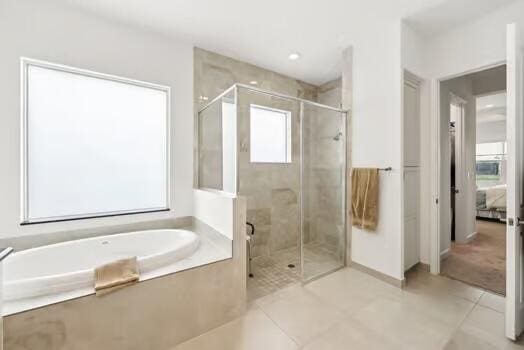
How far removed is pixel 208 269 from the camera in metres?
1.67

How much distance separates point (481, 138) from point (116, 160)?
29.5 feet

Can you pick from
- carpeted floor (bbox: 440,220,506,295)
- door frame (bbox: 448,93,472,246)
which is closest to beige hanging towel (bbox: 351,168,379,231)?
carpeted floor (bbox: 440,220,506,295)

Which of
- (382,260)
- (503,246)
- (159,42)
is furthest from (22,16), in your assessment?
(503,246)

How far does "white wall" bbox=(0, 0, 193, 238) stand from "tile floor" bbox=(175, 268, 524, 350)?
1.40 metres

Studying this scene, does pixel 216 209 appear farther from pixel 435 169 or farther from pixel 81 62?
pixel 435 169

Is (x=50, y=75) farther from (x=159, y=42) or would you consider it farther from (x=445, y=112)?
(x=445, y=112)

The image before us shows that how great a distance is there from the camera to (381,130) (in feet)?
7.70

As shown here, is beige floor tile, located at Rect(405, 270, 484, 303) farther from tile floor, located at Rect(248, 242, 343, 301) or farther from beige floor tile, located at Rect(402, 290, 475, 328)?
tile floor, located at Rect(248, 242, 343, 301)

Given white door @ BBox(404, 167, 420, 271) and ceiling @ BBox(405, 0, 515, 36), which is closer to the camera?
ceiling @ BBox(405, 0, 515, 36)

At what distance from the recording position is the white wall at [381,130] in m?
2.21

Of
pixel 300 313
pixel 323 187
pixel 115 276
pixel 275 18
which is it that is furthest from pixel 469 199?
pixel 115 276

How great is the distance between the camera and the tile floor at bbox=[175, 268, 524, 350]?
4.96 ft

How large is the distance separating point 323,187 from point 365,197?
2.15 ft

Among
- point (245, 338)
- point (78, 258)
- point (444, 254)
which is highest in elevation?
point (78, 258)
